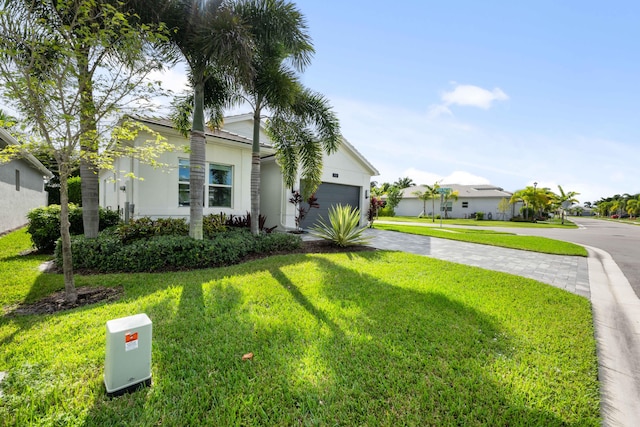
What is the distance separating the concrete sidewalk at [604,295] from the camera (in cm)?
222

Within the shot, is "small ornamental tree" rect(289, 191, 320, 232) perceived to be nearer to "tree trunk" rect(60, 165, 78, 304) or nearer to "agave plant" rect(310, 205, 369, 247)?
"agave plant" rect(310, 205, 369, 247)

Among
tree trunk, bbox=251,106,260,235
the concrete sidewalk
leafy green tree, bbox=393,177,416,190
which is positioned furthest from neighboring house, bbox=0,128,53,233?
leafy green tree, bbox=393,177,416,190

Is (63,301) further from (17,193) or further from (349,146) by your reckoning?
(17,193)

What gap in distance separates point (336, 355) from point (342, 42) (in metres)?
9.11

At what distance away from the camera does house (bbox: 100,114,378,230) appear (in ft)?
27.9

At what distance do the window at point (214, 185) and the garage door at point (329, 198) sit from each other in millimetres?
4007

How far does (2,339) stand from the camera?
2816 millimetres

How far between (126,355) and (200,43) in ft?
20.4

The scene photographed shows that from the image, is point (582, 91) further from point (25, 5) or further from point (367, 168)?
point (25, 5)

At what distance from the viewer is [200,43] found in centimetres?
577

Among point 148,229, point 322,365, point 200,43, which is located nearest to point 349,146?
point 200,43

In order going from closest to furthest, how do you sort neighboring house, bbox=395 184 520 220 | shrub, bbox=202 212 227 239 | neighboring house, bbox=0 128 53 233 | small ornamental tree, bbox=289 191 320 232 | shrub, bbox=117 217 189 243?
shrub, bbox=117 217 189 243
shrub, bbox=202 212 227 239
neighboring house, bbox=0 128 53 233
small ornamental tree, bbox=289 191 320 232
neighboring house, bbox=395 184 520 220

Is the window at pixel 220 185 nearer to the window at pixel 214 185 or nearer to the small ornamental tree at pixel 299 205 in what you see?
the window at pixel 214 185

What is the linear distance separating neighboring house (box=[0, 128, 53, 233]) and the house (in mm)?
3379
